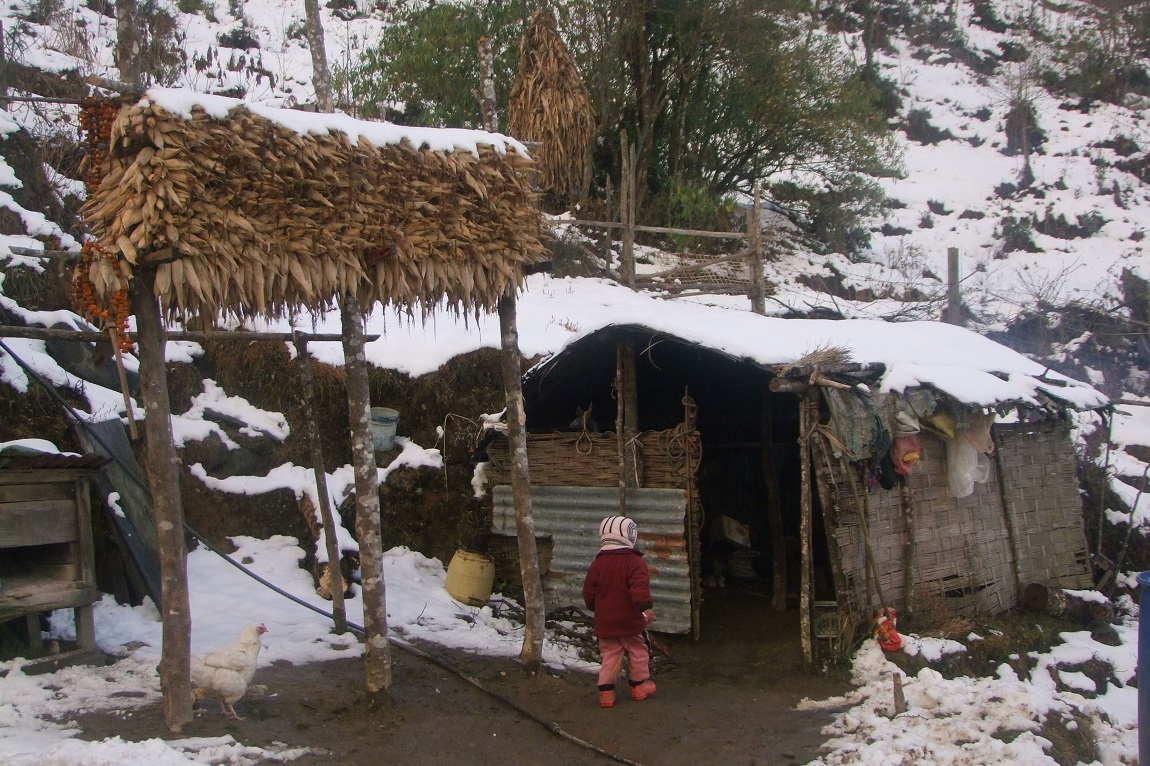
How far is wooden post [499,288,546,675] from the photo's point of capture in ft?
23.2

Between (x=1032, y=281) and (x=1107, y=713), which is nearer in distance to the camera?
(x=1107, y=713)

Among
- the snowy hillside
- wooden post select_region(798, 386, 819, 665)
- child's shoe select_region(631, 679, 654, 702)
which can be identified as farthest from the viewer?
wooden post select_region(798, 386, 819, 665)

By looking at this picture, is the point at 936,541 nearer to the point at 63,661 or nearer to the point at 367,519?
the point at 367,519

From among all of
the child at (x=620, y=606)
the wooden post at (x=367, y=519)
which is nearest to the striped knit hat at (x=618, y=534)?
the child at (x=620, y=606)

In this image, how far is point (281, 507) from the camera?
9.40 m

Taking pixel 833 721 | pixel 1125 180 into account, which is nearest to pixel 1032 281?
pixel 1125 180

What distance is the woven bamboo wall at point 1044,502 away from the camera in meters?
9.36

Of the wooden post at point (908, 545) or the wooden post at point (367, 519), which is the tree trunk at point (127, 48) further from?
the wooden post at point (908, 545)

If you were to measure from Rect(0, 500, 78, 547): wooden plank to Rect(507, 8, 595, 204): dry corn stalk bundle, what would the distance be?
304 inches

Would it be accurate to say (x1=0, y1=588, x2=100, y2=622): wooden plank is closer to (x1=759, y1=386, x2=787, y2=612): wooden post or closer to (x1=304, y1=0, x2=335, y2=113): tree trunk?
(x1=304, y1=0, x2=335, y2=113): tree trunk

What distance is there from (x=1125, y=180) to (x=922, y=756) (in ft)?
87.8

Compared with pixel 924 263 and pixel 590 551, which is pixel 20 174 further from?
pixel 924 263

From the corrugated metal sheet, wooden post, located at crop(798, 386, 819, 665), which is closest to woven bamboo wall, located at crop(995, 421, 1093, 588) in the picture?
wooden post, located at crop(798, 386, 819, 665)

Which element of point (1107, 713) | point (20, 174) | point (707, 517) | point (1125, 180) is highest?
point (1125, 180)
